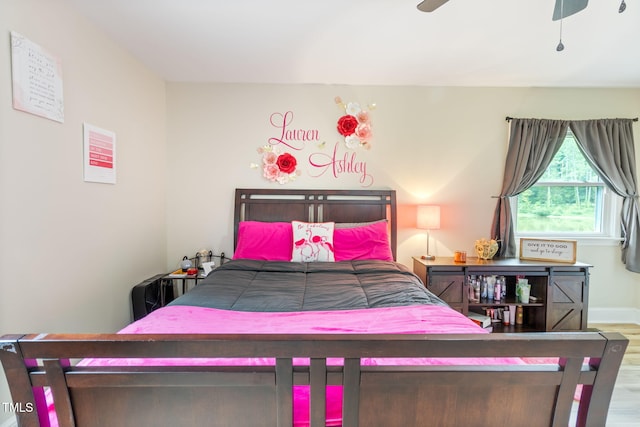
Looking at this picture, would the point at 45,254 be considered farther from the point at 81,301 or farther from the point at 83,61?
the point at 83,61

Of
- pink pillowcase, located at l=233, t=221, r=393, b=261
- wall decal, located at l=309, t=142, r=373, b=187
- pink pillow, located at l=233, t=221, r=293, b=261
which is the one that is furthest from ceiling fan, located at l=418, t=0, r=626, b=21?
pink pillow, located at l=233, t=221, r=293, b=261

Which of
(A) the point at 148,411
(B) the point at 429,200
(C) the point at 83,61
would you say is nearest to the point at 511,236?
(B) the point at 429,200

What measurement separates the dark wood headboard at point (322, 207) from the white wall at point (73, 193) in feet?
3.01

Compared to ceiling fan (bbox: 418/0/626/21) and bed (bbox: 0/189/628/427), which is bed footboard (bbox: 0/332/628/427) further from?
ceiling fan (bbox: 418/0/626/21)

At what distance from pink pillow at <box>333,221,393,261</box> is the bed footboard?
72.3 inches

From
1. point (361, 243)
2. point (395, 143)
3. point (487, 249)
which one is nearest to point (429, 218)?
point (487, 249)

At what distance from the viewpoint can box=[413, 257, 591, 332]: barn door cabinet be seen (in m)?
2.71

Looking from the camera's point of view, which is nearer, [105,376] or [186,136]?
[105,376]

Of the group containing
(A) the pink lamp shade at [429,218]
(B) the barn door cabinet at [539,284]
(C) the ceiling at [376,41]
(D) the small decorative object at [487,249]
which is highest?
(C) the ceiling at [376,41]

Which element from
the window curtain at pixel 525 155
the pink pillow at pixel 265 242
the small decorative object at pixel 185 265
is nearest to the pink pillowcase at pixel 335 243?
the pink pillow at pixel 265 242

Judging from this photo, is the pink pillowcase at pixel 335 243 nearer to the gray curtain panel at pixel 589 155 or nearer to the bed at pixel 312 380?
the gray curtain panel at pixel 589 155

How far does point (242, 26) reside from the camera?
2.13 m

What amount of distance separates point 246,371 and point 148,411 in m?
0.32

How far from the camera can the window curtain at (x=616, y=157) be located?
120 inches
